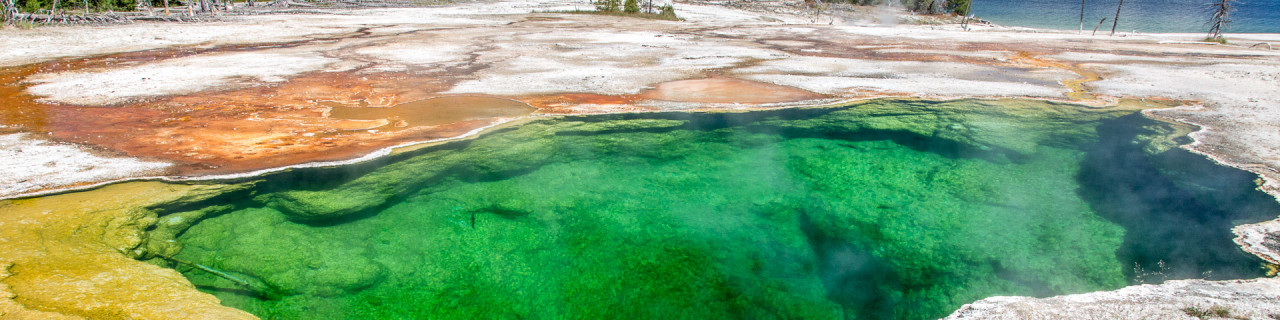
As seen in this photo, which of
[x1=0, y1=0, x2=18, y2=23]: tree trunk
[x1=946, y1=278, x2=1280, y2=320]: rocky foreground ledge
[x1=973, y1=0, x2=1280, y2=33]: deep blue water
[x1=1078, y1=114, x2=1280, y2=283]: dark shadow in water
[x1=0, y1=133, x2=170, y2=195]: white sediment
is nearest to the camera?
[x1=946, y1=278, x2=1280, y2=320]: rocky foreground ledge

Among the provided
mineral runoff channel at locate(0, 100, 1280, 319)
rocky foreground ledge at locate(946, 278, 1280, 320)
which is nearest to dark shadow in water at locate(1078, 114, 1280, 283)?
mineral runoff channel at locate(0, 100, 1280, 319)

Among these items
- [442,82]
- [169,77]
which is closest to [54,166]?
[442,82]

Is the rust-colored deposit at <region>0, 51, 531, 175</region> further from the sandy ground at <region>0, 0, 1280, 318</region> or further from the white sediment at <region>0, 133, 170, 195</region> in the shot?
the white sediment at <region>0, 133, 170, 195</region>

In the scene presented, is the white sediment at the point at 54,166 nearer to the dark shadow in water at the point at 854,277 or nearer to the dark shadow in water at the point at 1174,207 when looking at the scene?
the dark shadow in water at the point at 854,277

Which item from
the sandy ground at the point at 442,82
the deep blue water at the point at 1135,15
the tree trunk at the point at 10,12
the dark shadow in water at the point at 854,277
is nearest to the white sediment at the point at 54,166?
the sandy ground at the point at 442,82

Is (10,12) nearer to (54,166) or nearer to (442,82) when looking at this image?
(442,82)

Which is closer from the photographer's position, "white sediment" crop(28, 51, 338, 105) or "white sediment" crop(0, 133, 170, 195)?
"white sediment" crop(0, 133, 170, 195)

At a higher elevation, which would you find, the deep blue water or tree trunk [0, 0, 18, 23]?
the deep blue water
